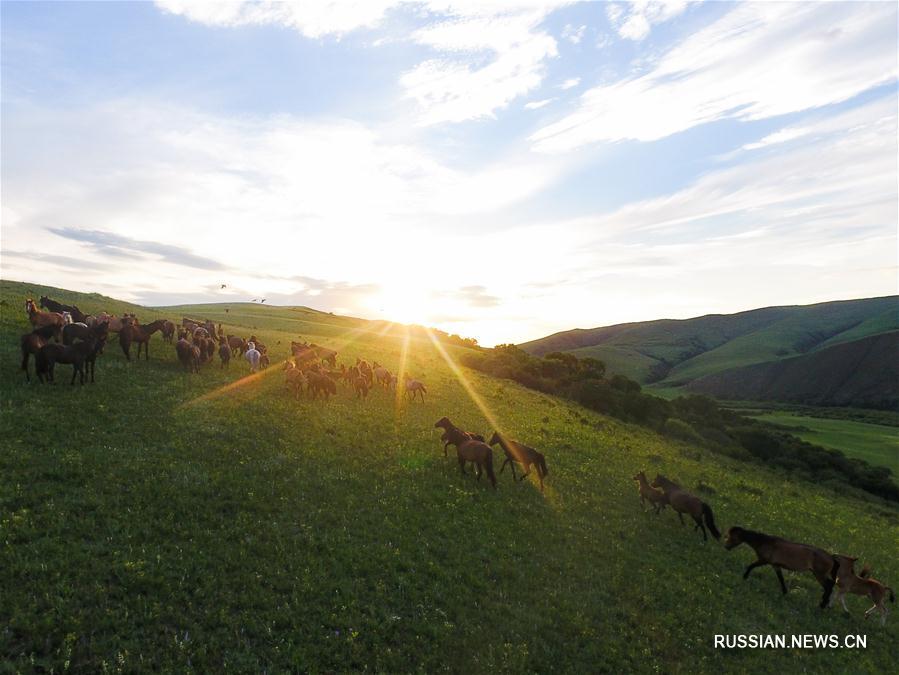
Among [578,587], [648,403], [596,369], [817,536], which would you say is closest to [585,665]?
[578,587]

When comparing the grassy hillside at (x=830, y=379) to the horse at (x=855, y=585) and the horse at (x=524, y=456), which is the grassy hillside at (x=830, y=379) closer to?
the horse at (x=855, y=585)

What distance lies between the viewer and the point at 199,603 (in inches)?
374

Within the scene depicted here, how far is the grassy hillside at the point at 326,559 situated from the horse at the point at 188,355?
12.7 feet

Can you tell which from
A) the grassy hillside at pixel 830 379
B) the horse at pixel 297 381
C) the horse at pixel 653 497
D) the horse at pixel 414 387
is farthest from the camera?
the grassy hillside at pixel 830 379

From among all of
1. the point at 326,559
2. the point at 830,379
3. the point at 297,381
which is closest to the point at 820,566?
the point at 326,559

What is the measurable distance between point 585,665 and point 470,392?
30.6 meters

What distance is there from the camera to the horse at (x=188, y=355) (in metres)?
26.7

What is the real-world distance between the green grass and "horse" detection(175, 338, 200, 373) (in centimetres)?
7470

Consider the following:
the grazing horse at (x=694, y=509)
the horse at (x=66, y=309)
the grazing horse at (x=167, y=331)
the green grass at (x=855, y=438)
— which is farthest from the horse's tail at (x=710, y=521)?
the green grass at (x=855, y=438)

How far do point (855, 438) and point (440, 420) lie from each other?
8346cm

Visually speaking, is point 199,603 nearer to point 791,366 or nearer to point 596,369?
point 596,369

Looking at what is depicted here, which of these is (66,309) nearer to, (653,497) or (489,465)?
(489,465)

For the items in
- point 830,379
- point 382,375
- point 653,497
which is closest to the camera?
point 653,497

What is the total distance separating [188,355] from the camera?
88.2 ft
